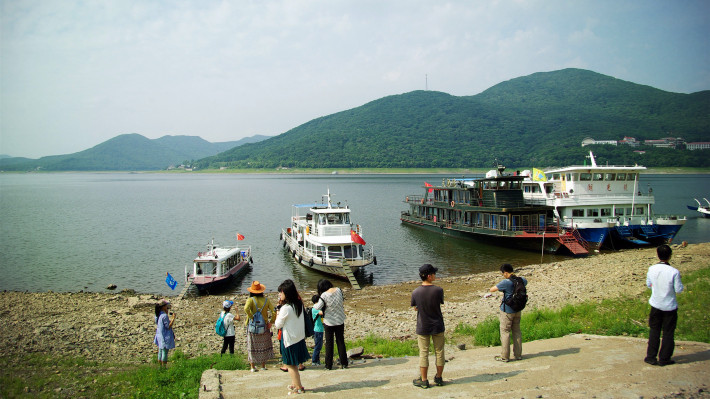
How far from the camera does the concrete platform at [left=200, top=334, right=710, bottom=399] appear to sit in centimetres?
655

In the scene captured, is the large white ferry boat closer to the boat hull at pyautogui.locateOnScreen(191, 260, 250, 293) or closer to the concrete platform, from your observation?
the boat hull at pyautogui.locateOnScreen(191, 260, 250, 293)

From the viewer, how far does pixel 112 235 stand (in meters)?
45.7

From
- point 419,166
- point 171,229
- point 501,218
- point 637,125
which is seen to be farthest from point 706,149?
point 171,229

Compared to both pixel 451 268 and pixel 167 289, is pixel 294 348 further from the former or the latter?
A: pixel 451 268

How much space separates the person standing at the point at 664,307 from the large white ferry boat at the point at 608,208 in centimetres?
2838

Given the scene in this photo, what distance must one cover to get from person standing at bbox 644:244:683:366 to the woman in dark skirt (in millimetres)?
5965

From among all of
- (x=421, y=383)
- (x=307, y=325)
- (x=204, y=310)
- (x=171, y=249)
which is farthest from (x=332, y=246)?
(x=421, y=383)

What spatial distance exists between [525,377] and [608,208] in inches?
1281

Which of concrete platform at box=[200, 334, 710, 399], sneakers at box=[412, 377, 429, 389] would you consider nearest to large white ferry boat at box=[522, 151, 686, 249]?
concrete platform at box=[200, 334, 710, 399]

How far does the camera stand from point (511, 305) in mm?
7910

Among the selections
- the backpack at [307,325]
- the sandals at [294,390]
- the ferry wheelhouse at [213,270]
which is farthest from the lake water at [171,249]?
the sandals at [294,390]

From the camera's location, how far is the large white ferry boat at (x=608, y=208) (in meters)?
32.1

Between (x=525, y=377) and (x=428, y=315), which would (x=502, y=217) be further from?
(x=428, y=315)

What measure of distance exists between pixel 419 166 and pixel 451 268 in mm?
160834
